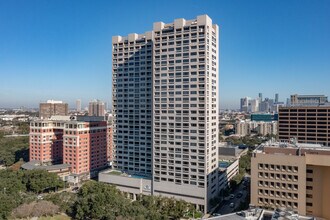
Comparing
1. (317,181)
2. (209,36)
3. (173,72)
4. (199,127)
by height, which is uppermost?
(209,36)

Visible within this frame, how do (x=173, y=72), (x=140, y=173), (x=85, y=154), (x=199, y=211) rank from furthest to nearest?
(x=85, y=154) → (x=140, y=173) → (x=173, y=72) → (x=199, y=211)

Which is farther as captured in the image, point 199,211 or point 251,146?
point 251,146

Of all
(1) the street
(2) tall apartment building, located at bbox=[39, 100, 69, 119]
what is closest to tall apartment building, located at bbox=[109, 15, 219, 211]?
(1) the street

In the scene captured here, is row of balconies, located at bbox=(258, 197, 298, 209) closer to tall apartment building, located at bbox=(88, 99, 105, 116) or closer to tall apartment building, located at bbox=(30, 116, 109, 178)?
tall apartment building, located at bbox=(30, 116, 109, 178)

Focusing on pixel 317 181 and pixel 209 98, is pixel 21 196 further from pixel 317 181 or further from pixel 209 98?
pixel 317 181

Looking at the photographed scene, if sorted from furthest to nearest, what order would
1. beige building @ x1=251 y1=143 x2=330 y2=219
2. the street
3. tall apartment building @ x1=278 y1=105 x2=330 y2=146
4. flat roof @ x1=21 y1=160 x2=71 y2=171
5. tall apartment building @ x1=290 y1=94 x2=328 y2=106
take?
tall apartment building @ x1=290 y1=94 x2=328 y2=106 < tall apartment building @ x1=278 y1=105 x2=330 y2=146 < flat roof @ x1=21 y1=160 x2=71 y2=171 < the street < beige building @ x1=251 y1=143 x2=330 y2=219

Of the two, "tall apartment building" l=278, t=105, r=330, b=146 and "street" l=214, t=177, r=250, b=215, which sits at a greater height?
"tall apartment building" l=278, t=105, r=330, b=146

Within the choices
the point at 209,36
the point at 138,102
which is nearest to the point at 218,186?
the point at 138,102
